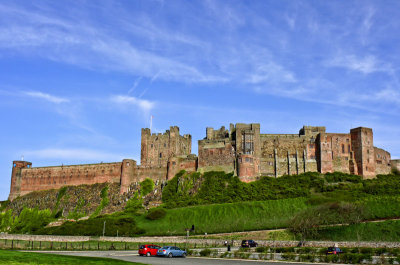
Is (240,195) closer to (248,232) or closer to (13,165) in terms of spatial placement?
(248,232)

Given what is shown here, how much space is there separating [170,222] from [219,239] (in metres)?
15.7

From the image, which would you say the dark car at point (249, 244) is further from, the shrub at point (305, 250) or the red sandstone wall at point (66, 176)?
the red sandstone wall at point (66, 176)

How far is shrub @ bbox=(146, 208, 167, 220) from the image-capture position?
7542 cm

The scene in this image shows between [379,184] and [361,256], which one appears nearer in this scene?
[361,256]

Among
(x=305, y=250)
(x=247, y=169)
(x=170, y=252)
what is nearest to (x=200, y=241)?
(x=170, y=252)

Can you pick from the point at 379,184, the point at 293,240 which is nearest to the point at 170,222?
the point at 293,240

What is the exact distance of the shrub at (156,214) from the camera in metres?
75.4

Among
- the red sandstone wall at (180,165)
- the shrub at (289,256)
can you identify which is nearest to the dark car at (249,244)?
the shrub at (289,256)

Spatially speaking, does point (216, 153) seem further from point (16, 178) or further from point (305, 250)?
point (16, 178)

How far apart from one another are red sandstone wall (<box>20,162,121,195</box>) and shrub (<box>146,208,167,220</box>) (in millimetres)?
25231

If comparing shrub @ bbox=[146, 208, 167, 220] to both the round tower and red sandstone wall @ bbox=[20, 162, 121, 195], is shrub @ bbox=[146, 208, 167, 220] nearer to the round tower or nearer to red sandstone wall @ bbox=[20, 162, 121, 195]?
the round tower

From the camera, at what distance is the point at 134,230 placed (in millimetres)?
70500

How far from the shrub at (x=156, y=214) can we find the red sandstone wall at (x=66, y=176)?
2523cm

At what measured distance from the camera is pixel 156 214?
76.0 meters
